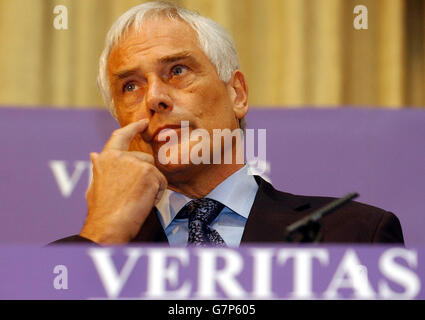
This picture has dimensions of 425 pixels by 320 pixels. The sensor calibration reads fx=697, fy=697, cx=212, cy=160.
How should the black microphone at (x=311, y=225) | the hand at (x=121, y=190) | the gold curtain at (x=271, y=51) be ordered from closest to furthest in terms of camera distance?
the black microphone at (x=311, y=225) < the hand at (x=121, y=190) < the gold curtain at (x=271, y=51)

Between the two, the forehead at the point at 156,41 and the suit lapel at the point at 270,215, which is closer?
the suit lapel at the point at 270,215

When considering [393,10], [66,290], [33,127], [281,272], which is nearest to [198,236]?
[281,272]

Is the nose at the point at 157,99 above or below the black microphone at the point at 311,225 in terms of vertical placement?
above

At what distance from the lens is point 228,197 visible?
1.90 meters

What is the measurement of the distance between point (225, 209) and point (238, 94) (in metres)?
0.42

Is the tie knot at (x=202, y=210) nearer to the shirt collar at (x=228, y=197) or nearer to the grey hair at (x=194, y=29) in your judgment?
the shirt collar at (x=228, y=197)

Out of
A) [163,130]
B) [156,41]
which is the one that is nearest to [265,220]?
[163,130]

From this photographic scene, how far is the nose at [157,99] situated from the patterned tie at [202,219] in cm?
27

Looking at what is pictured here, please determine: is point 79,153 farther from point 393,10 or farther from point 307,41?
point 393,10

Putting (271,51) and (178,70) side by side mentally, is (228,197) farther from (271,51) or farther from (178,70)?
(271,51)

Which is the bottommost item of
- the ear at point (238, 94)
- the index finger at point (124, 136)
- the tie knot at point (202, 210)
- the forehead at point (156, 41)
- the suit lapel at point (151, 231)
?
the suit lapel at point (151, 231)

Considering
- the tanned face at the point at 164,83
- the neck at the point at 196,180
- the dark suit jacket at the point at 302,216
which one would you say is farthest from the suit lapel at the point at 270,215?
the tanned face at the point at 164,83

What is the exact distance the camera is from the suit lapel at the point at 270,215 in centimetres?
178
